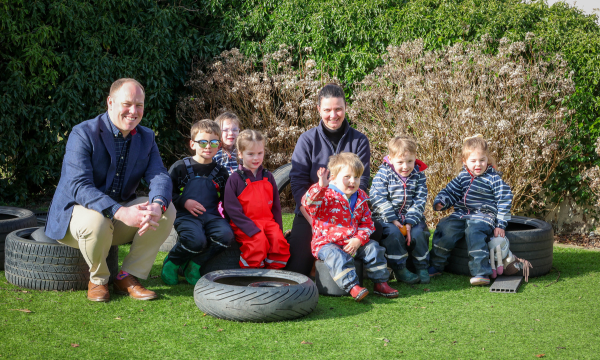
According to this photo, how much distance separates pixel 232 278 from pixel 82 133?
1457 mm

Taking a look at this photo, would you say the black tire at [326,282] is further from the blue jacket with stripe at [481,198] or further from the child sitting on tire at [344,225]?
the blue jacket with stripe at [481,198]

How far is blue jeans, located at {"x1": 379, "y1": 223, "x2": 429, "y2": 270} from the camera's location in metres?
4.21

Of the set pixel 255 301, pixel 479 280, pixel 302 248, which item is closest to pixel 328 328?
pixel 255 301

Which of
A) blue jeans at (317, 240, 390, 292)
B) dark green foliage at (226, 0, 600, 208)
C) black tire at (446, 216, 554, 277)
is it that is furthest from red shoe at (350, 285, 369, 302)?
dark green foliage at (226, 0, 600, 208)

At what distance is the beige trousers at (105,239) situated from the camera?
347cm

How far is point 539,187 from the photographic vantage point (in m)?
6.11

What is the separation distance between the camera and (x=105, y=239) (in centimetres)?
351

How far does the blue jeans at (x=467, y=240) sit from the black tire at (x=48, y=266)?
2617 millimetres

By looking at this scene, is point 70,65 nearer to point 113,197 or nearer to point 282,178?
point 282,178

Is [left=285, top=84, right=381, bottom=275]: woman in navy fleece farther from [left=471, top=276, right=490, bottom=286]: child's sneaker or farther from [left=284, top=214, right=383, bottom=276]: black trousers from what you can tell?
[left=471, top=276, right=490, bottom=286]: child's sneaker

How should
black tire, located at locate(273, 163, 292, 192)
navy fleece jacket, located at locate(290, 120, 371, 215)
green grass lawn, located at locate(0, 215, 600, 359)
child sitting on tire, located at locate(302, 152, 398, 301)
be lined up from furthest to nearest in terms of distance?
black tire, located at locate(273, 163, 292, 192)
navy fleece jacket, located at locate(290, 120, 371, 215)
child sitting on tire, located at locate(302, 152, 398, 301)
green grass lawn, located at locate(0, 215, 600, 359)

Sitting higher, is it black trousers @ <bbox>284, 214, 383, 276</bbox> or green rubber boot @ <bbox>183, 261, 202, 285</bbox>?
black trousers @ <bbox>284, 214, 383, 276</bbox>

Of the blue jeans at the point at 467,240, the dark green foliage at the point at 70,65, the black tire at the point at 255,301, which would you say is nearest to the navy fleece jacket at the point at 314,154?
the blue jeans at the point at 467,240

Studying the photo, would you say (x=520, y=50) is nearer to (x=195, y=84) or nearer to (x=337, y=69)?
(x=337, y=69)
